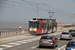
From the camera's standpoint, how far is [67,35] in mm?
32719

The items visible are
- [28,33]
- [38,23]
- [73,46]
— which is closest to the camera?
[73,46]

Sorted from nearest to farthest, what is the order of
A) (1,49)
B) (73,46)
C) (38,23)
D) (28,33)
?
(73,46) < (1,49) < (38,23) < (28,33)

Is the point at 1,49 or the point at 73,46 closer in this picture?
the point at 73,46

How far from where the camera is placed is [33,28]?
42.0 meters

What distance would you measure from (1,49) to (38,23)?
73.4 ft

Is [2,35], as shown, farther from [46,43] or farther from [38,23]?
[46,43]

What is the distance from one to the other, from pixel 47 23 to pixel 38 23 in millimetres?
7626

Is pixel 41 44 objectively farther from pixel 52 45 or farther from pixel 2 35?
pixel 2 35

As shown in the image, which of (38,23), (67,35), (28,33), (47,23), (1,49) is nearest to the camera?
(1,49)

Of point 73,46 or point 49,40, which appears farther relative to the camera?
point 49,40

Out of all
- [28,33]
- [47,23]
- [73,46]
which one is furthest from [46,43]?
[47,23]

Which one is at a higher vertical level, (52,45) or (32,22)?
(32,22)

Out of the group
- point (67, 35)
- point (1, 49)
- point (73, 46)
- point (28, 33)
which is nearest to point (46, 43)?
point (1, 49)

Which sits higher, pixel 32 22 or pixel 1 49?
pixel 32 22
